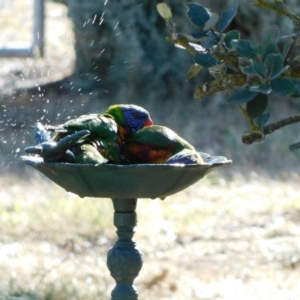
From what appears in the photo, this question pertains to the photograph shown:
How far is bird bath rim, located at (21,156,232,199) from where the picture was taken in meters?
1.85

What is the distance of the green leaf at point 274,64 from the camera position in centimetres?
187

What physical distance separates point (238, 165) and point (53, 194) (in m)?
1.60

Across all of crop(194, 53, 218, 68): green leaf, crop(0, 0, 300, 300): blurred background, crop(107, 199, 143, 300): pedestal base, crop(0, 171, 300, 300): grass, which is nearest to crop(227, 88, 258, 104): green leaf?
crop(194, 53, 218, 68): green leaf

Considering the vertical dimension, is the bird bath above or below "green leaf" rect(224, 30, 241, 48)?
below

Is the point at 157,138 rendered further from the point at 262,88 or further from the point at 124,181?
the point at 262,88

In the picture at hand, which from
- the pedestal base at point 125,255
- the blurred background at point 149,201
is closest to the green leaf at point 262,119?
the pedestal base at point 125,255

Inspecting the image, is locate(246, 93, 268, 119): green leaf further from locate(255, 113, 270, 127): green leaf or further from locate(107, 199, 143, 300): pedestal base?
locate(107, 199, 143, 300): pedestal base

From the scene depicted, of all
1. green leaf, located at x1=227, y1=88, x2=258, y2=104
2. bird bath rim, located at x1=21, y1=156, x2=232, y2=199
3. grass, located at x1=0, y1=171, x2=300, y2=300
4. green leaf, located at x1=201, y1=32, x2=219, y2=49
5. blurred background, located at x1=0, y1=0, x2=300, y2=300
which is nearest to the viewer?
bird bath rim, located at x1=21, y1=156, x2=232, y2=199

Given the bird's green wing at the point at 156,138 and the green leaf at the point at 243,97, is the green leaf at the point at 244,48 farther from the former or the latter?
the bird's green wing at the point at 156,138

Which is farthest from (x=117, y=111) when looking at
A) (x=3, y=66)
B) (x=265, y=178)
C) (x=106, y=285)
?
(x=3, y=66)

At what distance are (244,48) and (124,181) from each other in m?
0.46

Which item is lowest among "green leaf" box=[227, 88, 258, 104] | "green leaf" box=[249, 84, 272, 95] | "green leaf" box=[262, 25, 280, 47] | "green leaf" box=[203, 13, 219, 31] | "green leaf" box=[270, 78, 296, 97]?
"green leaf" box=[227, 88, 258, 104]

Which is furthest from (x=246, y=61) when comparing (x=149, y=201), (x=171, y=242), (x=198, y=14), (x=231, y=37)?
(x=149, y=201)

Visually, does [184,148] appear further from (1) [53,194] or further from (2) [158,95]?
(2) [158,95]
